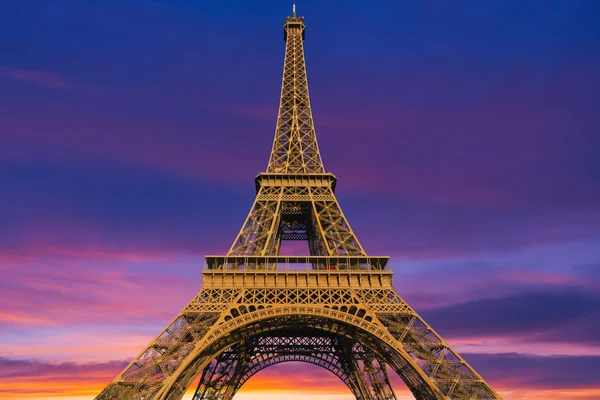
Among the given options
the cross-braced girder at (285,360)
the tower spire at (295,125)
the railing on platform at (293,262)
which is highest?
the tower spire at (295,125)

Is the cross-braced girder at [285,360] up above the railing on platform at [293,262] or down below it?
below

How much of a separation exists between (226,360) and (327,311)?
1358 cm

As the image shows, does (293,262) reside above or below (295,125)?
below

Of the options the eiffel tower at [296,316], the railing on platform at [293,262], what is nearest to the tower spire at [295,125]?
the eiffel tower at [296,316]

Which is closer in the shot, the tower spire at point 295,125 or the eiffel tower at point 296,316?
the eiffel tower at point 296,316

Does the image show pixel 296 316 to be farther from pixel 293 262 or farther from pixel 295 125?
pixel 295 125

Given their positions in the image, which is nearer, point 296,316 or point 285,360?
point 296,316

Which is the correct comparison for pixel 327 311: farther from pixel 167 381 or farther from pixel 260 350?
pixel 260 350

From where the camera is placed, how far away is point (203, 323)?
938 inches

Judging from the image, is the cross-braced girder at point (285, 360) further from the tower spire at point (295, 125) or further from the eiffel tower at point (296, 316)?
the tower spire at point (295, 125)

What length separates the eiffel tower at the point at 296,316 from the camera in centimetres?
2198

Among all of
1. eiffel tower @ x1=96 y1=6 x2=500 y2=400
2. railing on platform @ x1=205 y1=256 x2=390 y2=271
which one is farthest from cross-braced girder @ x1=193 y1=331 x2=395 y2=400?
railing on platform @ x1=205 y1=256 x2=390 y2=271

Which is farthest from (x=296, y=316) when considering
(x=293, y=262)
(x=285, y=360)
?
(x=285, y=360)

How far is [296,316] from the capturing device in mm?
24734
